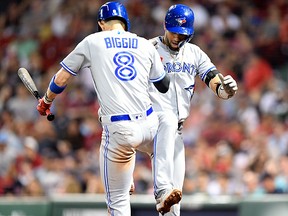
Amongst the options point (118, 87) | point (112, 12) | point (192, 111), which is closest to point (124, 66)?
point (118, 87)

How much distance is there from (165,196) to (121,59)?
3.90 feet

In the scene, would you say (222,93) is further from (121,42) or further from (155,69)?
(121,42)

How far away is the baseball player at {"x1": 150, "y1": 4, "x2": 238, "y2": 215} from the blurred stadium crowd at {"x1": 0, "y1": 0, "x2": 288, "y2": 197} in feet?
14.0

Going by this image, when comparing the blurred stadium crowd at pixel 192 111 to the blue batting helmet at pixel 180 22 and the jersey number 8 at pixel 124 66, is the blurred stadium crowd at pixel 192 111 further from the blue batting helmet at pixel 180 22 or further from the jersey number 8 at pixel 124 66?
the jersey number 8 at pixel 124 66

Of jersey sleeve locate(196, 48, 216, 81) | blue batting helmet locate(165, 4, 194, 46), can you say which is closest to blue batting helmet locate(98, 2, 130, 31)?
blue batting helmet locate(165, 4, 194, 46)

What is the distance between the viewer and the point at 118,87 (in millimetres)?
7855

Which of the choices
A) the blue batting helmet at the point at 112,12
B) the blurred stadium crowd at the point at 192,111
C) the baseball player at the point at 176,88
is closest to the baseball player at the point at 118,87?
the blue batting helmet at the point at 112,12

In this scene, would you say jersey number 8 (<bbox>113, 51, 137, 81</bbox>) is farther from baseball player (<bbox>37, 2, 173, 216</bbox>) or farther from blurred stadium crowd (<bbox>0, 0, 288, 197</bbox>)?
blurred stadium crowd (<bbox>0, 0, 288, 197</bbox>)

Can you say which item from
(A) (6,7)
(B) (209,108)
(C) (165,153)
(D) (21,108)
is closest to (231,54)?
(B) (209,108)

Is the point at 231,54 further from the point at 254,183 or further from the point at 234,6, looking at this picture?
the point at 254,183

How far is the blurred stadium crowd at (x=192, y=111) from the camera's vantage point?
1370 cm

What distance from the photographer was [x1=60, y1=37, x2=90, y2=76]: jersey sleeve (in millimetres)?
7836

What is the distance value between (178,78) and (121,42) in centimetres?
91

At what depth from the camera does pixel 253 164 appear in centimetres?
1334
